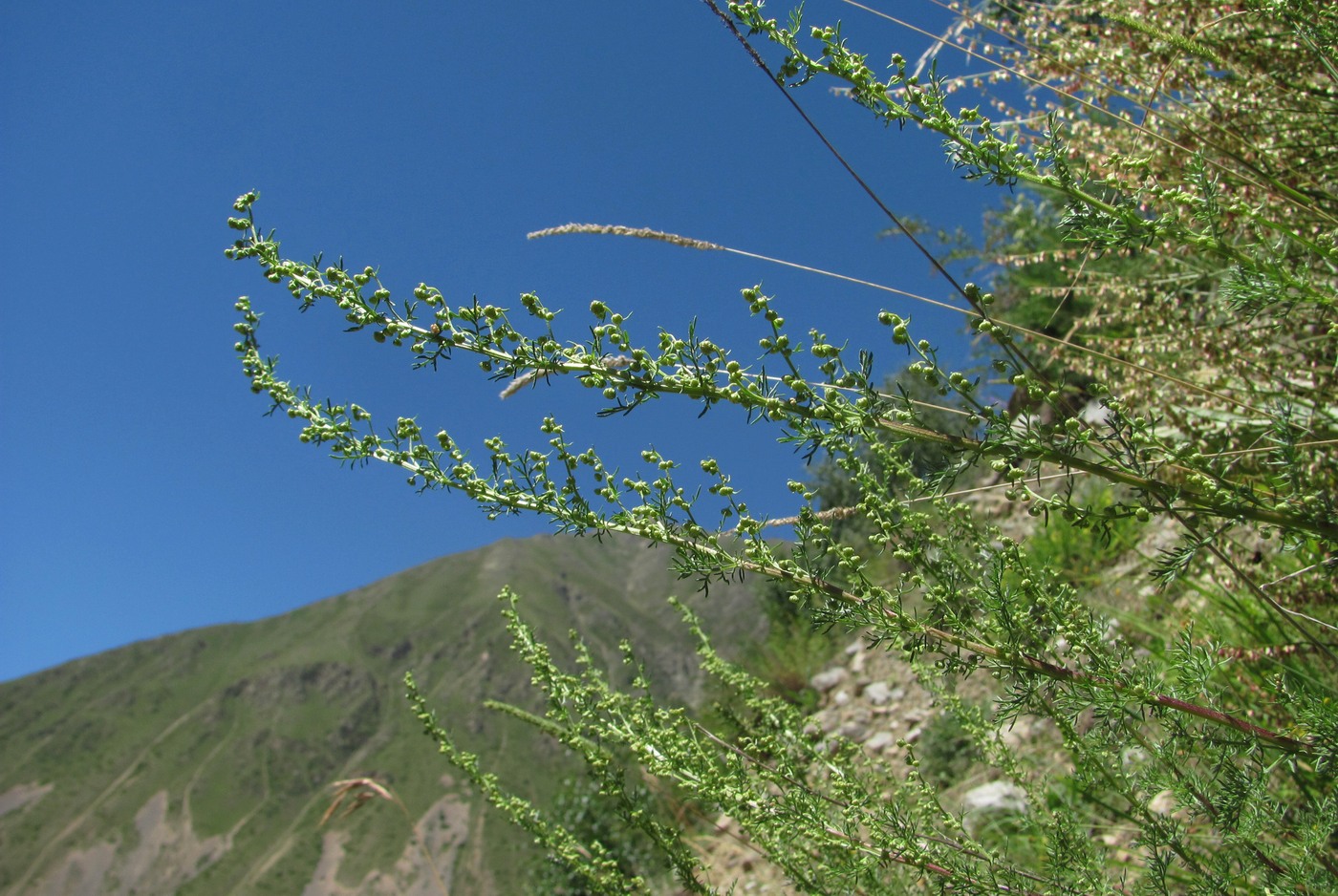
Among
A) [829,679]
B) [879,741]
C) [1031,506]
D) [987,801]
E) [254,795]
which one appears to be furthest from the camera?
[254,795]

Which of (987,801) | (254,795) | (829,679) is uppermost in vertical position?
(254,795)

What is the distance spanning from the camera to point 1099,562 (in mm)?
7949

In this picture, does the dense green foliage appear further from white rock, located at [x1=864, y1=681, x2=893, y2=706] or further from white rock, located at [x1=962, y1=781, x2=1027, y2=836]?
white rock, located at [x1=864, y1=681, x2=893, y2=706]

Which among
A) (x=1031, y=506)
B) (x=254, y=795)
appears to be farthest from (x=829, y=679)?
(x=254, y=795)

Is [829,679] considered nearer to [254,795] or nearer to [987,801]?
[987,801]

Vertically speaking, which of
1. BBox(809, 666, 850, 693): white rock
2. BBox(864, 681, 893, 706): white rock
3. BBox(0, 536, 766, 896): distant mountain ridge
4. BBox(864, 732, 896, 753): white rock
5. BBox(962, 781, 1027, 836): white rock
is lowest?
BBox(962, 781, 1027, 836): white rock

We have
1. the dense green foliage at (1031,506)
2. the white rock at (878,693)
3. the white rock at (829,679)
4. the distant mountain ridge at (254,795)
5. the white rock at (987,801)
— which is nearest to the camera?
the dense green foliage at (1031,506)

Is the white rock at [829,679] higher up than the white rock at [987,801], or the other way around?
the white rock at [829,679]

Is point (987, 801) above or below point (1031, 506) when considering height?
below

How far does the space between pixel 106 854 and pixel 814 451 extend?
21352 cm

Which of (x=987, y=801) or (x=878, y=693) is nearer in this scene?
(x=987, y=801)

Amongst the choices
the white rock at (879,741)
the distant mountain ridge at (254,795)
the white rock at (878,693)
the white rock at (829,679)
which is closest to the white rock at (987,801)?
the white rock at (879,741)

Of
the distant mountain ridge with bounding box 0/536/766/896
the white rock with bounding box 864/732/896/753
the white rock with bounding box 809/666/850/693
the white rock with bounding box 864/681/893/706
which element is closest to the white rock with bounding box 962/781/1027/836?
the white rock with bounding box 864/732/896/753

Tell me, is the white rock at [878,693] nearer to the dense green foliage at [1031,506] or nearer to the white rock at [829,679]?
the white rock at [829,679]
